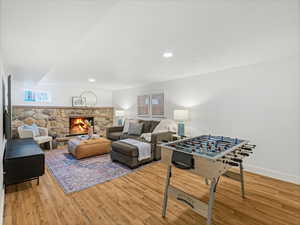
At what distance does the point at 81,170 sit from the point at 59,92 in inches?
151

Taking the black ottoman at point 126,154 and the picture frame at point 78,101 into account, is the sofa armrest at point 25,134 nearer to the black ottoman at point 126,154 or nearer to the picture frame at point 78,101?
the picture frame at point 78,101

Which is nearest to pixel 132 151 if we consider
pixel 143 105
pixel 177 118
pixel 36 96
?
pixel 177 118

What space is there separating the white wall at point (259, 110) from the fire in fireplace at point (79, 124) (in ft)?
14.7

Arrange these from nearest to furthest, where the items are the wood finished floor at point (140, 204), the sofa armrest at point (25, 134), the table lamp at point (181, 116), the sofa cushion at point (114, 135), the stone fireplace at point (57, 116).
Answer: the wood finished floor at point (140, 204), the table lamp at point (181, 116), the sofa armrest at point (25, 134), the stone fireplace at point (57, 116), the sofa cushion at point (114, 135)

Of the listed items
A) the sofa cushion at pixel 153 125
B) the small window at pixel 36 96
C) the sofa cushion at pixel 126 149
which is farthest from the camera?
the small window at pixel 36 96

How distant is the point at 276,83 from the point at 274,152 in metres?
1.30

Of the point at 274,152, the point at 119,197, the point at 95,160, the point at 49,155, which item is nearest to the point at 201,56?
the point at 274,152

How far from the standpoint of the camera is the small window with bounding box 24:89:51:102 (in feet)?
16.0

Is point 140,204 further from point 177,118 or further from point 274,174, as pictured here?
point 274,174

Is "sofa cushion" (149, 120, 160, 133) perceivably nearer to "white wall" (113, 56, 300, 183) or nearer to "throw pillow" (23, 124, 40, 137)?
"white wall" (113, 56, 300, 183)

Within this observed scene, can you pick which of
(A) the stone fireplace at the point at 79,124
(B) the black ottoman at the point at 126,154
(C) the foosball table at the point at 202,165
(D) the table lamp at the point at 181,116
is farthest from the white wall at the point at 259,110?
(A) the stone fireplace at the point at 79,124

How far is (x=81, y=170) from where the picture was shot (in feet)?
9.73

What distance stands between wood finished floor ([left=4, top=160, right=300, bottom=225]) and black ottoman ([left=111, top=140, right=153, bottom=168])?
0.44 m

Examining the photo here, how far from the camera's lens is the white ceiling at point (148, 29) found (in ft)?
3.87
